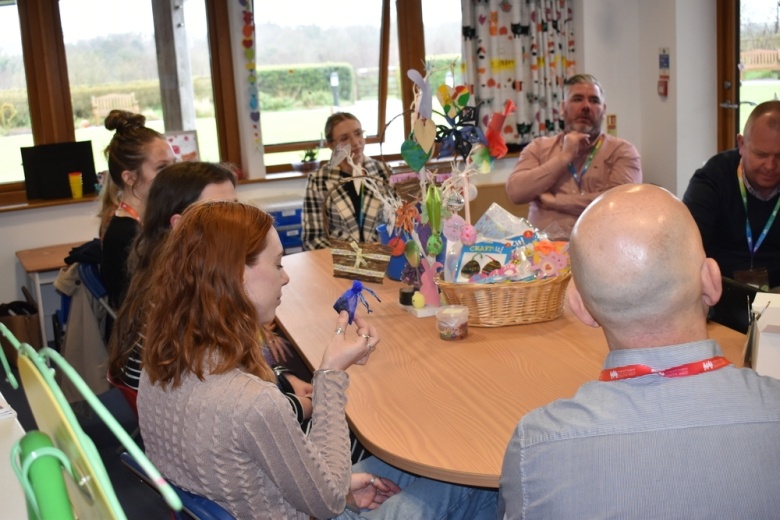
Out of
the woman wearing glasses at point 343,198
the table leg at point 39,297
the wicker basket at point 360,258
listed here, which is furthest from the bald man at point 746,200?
the table leg at point 39,297

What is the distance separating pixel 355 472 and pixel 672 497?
98 cm

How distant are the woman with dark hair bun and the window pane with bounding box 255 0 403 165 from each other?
8.98ft

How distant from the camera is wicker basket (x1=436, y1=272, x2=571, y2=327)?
2291 millimetres

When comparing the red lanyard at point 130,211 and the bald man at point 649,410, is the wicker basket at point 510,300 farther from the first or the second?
the red lanyard at point 130,211

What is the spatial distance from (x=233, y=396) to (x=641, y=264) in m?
0.72

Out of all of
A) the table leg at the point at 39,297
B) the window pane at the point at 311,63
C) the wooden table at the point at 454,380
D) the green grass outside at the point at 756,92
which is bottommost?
the table leg at the point at 39,297

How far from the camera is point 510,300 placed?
2.31 meters

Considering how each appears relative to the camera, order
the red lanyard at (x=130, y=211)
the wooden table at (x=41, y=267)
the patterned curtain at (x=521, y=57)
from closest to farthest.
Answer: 1. the red lanyard at (x=130, y=211)
2. the wooden table at (x=41, y=267)
3. the patterned curtain at (x=521, y=57)

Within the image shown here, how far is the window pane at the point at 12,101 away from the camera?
5.32 metres

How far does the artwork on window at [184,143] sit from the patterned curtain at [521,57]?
1912 mm

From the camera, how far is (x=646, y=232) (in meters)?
1.19

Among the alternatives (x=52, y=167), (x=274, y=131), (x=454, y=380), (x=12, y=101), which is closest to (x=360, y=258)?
(x=454, y=380)

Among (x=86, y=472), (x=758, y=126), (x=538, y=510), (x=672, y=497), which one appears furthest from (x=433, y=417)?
(x=758, y=126)

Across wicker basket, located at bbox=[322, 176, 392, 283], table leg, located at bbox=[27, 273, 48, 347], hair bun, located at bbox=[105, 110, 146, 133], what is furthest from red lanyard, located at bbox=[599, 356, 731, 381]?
table leg, located at bbox=[27, 273, 48, 347]
